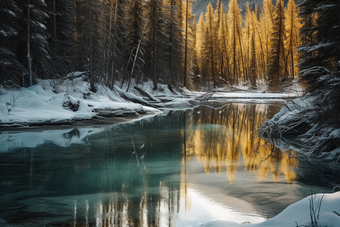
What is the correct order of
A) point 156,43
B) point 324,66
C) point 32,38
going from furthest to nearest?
1. point 156,43
2. point 32,38
3. point 324,66

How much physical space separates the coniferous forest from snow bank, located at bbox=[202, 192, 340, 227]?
8.43m

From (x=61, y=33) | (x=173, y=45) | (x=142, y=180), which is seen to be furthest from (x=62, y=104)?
(x=173, y=45)

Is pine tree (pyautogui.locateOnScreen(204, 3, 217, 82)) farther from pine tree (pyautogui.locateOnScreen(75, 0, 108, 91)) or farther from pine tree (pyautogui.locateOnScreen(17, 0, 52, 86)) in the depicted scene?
pine tree (pyautogui.locateOnScreen(17, 0, 52, 86))

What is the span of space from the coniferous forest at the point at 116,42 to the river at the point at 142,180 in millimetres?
4696

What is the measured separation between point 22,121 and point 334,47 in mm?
13867

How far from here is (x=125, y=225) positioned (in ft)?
15.7

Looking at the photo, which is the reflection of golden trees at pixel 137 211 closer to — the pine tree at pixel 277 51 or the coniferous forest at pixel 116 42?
the coniferous forest at pixel 116 42

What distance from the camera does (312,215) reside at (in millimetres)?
3371

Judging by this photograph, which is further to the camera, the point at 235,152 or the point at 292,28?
the point at 292,28

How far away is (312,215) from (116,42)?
91.7ft

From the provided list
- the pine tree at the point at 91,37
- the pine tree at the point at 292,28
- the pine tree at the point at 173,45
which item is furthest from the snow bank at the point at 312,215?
the pine tree at the point at 292,28

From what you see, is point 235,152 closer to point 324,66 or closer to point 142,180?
point 324,66

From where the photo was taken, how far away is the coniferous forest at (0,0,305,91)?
20984 millimetres

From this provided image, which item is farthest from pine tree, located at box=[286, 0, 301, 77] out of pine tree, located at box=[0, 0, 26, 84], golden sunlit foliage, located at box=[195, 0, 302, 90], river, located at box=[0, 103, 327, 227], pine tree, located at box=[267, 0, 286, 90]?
pine tree, located at box=[0, 0, 26, 84]
